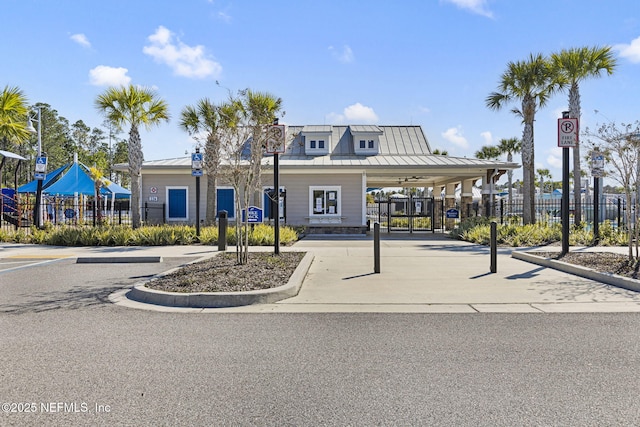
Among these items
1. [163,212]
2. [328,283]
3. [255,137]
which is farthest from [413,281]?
[163,212]

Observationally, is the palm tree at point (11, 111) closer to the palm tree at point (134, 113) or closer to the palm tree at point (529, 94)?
the palm tree at point (134, 113)

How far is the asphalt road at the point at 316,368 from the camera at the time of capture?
352 centimetres

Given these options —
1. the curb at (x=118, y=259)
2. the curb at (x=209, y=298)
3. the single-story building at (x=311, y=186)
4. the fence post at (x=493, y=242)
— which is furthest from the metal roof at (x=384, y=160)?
the curb at (x=209, y=298)

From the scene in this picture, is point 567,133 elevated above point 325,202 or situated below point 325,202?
above

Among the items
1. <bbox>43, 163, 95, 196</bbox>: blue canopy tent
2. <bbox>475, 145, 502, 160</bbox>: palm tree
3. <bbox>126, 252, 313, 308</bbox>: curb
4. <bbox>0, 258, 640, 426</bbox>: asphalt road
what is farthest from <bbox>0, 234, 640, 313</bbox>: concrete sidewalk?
<bbox>475, 145, 502, 160</bbox>: palm tree

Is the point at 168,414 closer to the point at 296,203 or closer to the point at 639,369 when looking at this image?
the point at 639,369

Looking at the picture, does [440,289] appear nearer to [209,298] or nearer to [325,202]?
[209,298]

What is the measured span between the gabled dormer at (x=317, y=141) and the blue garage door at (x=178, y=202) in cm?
711

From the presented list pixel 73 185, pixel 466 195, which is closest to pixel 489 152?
pixel 466 195

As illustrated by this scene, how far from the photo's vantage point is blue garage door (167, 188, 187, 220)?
24641 mm

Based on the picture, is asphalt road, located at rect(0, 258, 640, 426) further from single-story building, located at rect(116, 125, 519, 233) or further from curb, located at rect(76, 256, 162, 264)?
single-story building, located at rect(116, 125, 519, 233)

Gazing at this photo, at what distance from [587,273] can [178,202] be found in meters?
19.8

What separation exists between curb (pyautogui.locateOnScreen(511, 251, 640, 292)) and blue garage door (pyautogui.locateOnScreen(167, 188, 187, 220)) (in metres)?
17.3

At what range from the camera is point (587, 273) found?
966 cm
